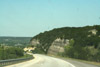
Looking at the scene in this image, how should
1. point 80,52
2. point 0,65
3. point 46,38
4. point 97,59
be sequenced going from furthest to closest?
point 46,38
point 80,52
point 97,59
point 0,65

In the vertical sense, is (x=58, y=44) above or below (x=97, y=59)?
above

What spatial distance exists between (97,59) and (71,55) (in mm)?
28584

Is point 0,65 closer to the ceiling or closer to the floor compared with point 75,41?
closer to the floor

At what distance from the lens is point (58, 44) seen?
104 m

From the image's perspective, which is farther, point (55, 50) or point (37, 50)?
→ point (37, 50)

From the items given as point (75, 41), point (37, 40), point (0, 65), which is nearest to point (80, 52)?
point (75, 41)

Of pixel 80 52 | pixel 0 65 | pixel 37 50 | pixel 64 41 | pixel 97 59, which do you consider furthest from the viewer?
pixel 37 50

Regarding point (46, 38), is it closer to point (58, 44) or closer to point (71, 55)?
point (58, 44)

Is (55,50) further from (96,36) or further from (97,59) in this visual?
(97,59)

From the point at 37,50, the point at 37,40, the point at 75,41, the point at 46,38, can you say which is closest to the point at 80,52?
the point at 75,41

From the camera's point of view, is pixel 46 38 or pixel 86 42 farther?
pixel 46 38

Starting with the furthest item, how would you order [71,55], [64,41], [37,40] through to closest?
[37,40] → [64,41] → [71,55]

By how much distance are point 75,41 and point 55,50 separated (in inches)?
893

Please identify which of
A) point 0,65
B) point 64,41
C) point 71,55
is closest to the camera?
point 0,65
